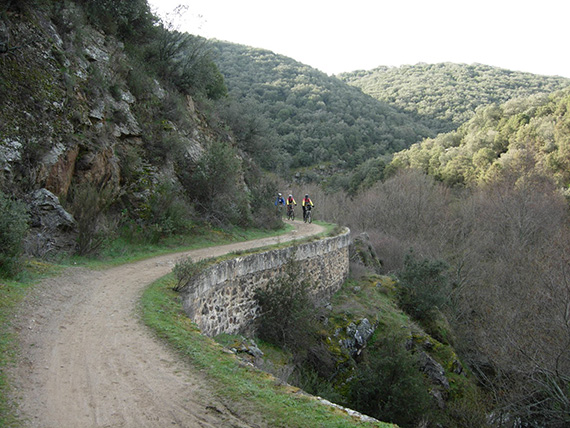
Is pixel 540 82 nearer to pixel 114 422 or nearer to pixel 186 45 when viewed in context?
pixel 186 45

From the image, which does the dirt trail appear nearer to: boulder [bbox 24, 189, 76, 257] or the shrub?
the shrub

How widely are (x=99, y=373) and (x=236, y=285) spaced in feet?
16.4

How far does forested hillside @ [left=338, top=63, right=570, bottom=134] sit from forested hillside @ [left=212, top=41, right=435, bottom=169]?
7182 millimetres

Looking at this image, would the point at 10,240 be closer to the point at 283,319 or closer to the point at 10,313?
the point at 10,313

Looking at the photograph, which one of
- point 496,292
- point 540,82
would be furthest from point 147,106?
point 540,82

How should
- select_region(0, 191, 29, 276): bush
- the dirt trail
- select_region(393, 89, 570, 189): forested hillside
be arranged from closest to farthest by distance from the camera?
the dirt trail → select_region(0, 191, 29, 276): bush → select_region(393, 89, 570, 189): forested hillside

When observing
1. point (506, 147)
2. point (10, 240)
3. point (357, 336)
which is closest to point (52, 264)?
point (10, 240)

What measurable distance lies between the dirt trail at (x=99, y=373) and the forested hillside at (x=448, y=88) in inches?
2935

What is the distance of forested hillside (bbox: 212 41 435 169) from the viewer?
59.2m

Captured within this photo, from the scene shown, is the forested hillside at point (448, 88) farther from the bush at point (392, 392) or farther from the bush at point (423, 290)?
the bush at point (392, 392)

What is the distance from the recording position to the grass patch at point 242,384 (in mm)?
3643

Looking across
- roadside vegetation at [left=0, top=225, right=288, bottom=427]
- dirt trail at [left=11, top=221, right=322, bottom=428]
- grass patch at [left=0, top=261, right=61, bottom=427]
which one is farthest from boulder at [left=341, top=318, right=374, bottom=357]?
grass patch at [left=0, top=261, right=61, bottom=427]

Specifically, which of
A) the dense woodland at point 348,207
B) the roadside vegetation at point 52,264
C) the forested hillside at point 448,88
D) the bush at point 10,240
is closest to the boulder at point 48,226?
the dense woodland at point 348,207

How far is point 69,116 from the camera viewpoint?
37.2 feet
